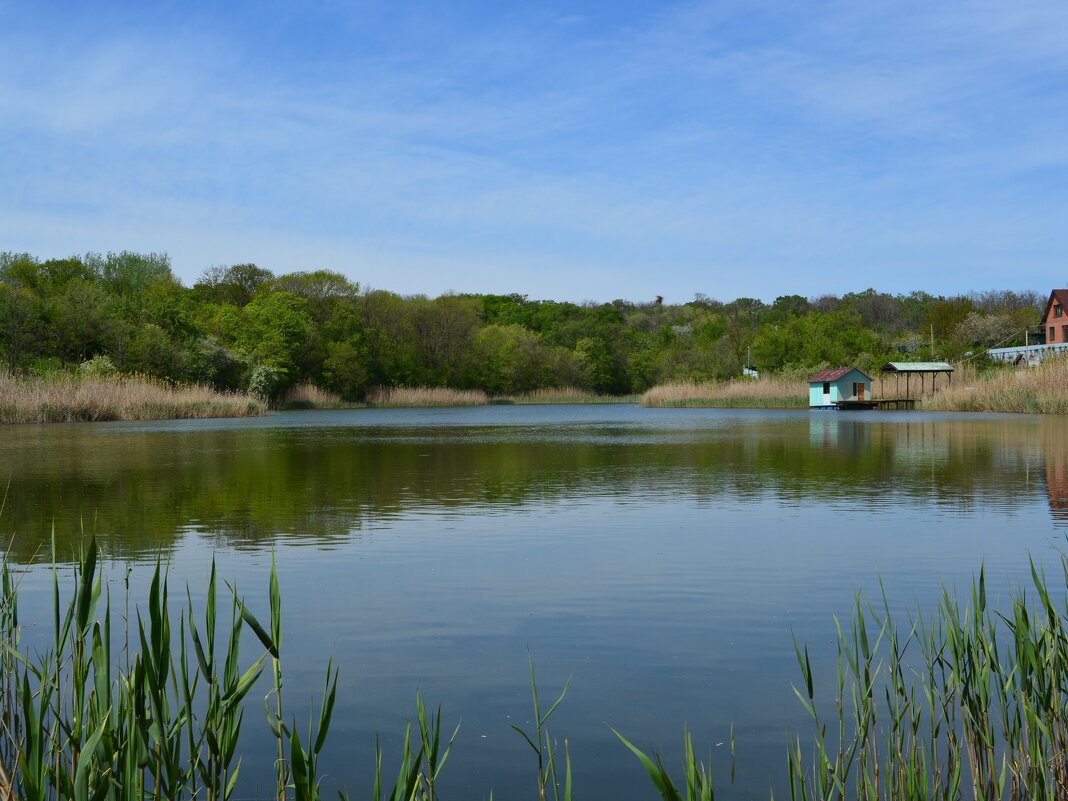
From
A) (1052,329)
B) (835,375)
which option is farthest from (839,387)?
(1052,329)

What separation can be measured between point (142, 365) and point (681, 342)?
5044 centimetres

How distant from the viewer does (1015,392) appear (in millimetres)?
40719

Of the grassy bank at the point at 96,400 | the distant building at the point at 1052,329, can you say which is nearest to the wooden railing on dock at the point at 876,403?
the distant building at the point at 1052,329

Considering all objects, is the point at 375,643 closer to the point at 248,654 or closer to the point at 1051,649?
the point at 248,654

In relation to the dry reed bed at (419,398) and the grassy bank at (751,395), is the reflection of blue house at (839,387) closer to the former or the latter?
the grassy bank at (751,395)

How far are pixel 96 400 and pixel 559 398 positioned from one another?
50790 millimetres

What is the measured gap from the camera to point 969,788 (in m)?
4.07

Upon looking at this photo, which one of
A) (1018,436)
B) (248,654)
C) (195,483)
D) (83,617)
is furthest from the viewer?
(1018,436)

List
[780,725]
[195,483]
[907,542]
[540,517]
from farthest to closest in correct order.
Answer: [195,483] < [540,517] < [907,542] < [780,725]

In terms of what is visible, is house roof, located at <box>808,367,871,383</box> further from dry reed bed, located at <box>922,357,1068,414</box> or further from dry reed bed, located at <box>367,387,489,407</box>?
dry reed bed, located at <box>367,387,489,407</box>

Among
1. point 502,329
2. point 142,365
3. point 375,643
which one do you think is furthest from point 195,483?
point 502,329

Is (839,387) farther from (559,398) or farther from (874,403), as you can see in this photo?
(559,398)

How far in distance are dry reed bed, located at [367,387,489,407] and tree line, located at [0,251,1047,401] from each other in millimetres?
1876

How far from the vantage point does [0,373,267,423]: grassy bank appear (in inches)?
1439
